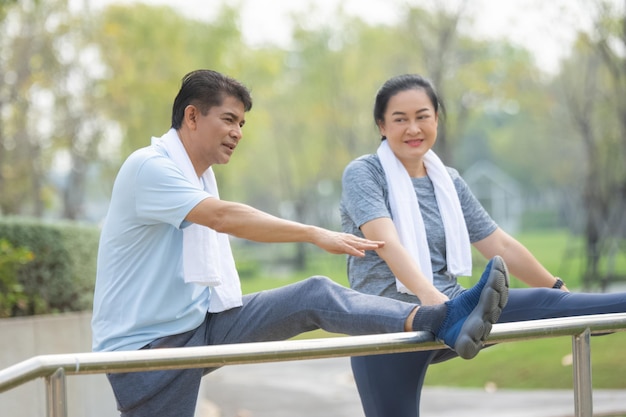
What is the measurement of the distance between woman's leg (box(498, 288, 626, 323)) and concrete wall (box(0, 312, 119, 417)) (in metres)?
3.76

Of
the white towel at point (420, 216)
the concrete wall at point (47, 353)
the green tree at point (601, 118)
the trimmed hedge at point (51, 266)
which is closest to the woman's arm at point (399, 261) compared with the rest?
the white towel at point (420, 216)

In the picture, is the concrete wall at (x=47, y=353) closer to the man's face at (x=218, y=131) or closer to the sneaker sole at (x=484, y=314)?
the man's face at (x=218, y=131)

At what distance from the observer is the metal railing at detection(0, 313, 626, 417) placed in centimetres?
234

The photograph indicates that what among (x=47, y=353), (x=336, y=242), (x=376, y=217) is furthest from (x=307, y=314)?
(x=47, y=353)

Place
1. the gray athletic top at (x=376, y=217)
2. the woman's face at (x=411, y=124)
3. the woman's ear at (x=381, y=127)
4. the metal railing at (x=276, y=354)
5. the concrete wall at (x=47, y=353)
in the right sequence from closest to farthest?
the metal railing at (x=276, y=354) → the gray athletic top at (x=376, y=217) → the woman's face at (x=411, y=124) → the woman's ear at (x=381, y=127) → the concrete wall at (x=47, y=353)

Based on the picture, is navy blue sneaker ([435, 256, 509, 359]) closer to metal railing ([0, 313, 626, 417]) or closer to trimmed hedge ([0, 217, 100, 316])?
metal railing ([0, 313, 626, 417])

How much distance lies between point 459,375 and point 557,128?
109 feet

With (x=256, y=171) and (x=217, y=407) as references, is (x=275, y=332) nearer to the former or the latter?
(x=217, y=407)

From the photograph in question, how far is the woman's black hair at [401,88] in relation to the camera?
3.84 metres

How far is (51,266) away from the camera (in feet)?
25.8

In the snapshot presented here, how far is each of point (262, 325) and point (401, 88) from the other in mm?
1106

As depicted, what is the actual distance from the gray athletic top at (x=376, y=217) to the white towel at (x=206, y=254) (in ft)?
1.59

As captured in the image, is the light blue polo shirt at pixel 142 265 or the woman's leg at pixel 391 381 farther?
the woman's leg at pixel 391 381

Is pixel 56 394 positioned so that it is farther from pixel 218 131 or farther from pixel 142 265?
pixel 218 131
